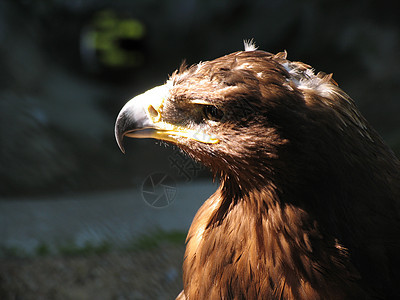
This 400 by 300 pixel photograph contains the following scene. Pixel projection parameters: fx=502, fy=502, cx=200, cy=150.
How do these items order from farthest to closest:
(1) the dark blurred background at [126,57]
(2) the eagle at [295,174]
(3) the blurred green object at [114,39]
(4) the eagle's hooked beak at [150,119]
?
(3) the blurred green object at [114,39] → (1) the dark blurred background at [126,57] → (4) the eagle's hooked beak at [150,119] → (2) the eagle at [295,174]

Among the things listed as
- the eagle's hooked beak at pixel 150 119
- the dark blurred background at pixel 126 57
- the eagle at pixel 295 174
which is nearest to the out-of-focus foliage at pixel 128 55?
the dark blurred background at pixel 126 57

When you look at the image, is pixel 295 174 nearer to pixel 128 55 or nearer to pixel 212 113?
pixel 212 113

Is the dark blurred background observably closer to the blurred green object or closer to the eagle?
the blurred green object

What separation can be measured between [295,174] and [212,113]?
1.25ft

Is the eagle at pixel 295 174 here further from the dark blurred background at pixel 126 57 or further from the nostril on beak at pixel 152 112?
the dark blurred background at pixel 126 57

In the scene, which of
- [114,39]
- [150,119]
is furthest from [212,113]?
[114,39]

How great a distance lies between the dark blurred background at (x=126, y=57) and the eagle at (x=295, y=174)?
12.4ft

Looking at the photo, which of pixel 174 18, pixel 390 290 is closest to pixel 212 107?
pixel 390 290

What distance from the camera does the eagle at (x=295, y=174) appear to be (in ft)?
5.70

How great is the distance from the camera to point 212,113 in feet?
6.13

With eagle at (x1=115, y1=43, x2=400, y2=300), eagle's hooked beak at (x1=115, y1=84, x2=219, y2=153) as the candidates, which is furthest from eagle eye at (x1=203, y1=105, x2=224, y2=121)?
eagle's hooked beak at (x1=115, y1=84, x2=219, y2=153)

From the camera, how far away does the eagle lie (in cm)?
174

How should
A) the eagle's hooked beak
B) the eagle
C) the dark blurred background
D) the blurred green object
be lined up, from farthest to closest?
the blurred green object, the dark blurred background, the eagle's hooked beak, the eagle

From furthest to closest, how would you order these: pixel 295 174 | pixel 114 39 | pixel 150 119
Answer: pixel 114 39
pixel 150 119
pixel 295 174
